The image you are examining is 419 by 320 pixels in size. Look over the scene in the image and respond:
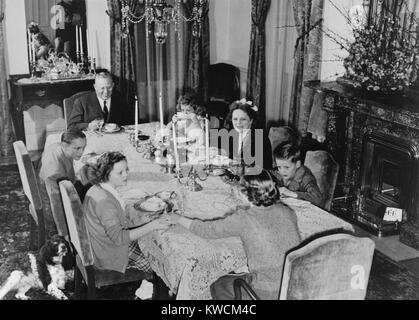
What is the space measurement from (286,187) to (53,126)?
4113 millimetres

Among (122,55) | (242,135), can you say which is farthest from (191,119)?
(122,55)

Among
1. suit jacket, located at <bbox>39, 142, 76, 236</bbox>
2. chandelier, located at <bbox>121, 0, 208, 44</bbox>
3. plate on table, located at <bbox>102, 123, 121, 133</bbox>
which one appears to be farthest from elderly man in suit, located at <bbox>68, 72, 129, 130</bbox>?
suit jacket, located at <bbox>39, 142, 76, 236</bbox>

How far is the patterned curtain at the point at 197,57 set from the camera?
7.71 meters

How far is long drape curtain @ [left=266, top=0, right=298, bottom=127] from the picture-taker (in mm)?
A: 7102

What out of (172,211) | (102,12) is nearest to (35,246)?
(172,211)

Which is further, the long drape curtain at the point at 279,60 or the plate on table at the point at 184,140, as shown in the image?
the long drape curtain at the point at 279,60

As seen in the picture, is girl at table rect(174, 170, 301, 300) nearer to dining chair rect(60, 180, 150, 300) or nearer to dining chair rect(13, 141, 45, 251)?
dining chair rect(60, 180, 150, 300)

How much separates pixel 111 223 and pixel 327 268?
1.30 m

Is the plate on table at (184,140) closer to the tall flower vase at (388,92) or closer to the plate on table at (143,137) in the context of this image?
the plate on table at (143,137)

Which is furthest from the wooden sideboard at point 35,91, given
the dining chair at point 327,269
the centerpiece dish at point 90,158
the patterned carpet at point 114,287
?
the dining chair at point 327,269

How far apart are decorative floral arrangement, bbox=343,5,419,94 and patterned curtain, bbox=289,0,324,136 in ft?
3.38

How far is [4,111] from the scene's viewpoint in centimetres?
677

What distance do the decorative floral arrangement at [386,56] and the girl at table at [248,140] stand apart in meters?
1.12

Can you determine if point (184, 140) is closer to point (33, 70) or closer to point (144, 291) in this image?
point (144, 291)
